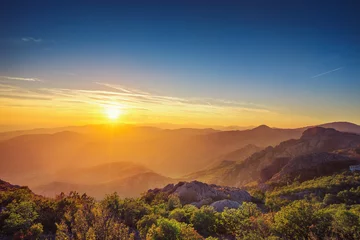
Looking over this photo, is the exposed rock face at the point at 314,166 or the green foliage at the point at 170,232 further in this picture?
the exposed rock face at the point at 314,166

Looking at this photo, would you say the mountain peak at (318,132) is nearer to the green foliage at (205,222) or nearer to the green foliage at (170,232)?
the green foliage at (205,222)

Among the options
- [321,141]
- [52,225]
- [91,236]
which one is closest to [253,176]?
[321,141]

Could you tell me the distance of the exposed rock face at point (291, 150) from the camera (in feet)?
372

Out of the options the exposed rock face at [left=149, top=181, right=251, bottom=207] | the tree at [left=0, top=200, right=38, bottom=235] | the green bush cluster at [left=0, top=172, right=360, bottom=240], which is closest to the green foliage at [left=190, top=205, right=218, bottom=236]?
the green bush cluster at [left=0, top=172, right=360, bottom=240]

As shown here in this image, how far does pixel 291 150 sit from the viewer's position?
390ft

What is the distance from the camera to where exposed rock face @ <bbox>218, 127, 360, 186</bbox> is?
11344cm

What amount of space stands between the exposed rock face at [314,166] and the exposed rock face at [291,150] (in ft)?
61.7

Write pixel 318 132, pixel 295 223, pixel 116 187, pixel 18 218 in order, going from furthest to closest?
pixel 116 187 < pixel 318 132 < pixel 18 218 < pixel 295 223

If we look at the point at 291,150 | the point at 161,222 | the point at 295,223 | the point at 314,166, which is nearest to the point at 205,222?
the point at 161,222

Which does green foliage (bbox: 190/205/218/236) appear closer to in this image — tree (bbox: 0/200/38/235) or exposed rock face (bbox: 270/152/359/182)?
tree (bbox: 0/200/38/235)

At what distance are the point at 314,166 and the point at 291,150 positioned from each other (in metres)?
42.5

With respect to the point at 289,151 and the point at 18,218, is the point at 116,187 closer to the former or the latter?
the point at 289,151

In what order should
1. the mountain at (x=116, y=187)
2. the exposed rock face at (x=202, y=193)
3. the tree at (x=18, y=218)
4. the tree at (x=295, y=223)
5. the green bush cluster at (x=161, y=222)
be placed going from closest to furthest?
the green bush cluster at (x=161, y=222)
the tree at (x=295, y=223)
the tree at (x=18, y=218)
the exposed rock face at (x=202, y=193)
the mountain at (x=116, y=187)

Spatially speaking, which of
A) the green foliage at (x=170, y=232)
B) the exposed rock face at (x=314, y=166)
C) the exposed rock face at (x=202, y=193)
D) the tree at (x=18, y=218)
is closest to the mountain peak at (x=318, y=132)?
the exposed rock face at (x=314, y=166)
